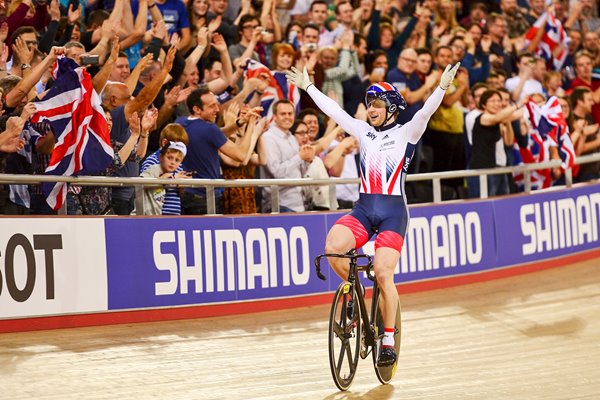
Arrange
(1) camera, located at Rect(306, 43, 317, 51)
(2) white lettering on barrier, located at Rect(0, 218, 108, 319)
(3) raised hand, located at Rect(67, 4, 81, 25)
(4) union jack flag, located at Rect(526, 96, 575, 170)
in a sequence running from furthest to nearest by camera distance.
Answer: (4) union jack flag, located at Rect(526, 96, 575, 170) < (1) camera, located at Rect(306, 43, 317, 51) < (3) raised hand, located at Rect(67, 4, 81, 25) < (2) white lettering on barrier, located at Rect(0, 218, 108, 319)

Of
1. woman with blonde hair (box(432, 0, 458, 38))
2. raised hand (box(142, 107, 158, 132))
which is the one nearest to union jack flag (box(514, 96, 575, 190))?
woman with blonde hair (box(432, 0, 458, 38))

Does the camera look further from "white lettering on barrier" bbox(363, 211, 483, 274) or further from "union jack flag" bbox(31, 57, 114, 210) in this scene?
"union jack flag" bbox(31, 57, 114, 210)

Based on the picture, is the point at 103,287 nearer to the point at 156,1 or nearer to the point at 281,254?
the point at 281,254

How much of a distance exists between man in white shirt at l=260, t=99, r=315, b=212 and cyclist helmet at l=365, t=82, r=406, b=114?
11.2ft

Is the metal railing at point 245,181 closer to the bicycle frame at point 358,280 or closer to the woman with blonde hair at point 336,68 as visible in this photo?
the woman with blonde hair at point 336,68

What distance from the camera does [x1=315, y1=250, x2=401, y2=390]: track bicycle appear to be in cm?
869

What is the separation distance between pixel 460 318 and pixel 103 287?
3680mm

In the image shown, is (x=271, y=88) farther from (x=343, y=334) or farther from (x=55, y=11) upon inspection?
(x=343, y=334)

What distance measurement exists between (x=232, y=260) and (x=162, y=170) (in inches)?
44.9

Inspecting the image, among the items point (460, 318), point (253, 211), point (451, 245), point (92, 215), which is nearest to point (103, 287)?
point (92, 215)

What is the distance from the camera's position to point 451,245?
14.1 m

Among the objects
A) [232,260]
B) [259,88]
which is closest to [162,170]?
[232,260]

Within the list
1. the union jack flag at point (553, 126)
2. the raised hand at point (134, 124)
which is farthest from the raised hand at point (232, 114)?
the union jack flag at point (553, 126)

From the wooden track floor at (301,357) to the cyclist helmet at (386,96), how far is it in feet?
6.78
